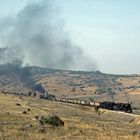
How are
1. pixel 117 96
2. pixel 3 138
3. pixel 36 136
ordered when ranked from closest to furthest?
pixel 3 138
pixel 36 136
pixel 117 96

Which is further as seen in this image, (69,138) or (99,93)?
(99,93)

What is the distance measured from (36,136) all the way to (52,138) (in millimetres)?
967

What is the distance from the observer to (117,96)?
18800 centimetres

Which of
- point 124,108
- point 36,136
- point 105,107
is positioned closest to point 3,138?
point 36,136

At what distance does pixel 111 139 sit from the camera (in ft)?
83.0

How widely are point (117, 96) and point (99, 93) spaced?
1202 centimetres

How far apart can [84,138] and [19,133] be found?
13.6 ft

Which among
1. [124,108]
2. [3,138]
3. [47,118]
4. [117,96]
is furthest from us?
[117,96]

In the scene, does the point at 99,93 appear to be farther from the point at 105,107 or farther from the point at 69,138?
the point at 69,138

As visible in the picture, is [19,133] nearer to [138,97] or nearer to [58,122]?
[58,122]

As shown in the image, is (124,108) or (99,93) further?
(99,93)

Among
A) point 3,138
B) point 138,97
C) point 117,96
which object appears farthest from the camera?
point 117,96

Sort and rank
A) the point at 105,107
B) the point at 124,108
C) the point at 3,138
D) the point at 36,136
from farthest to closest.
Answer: the point at 105,107 → the point at 124,108 → the point at 36,136 → the point at 3,138

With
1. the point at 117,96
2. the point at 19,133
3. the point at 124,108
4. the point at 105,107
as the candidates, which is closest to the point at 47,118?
the point at 19,133
